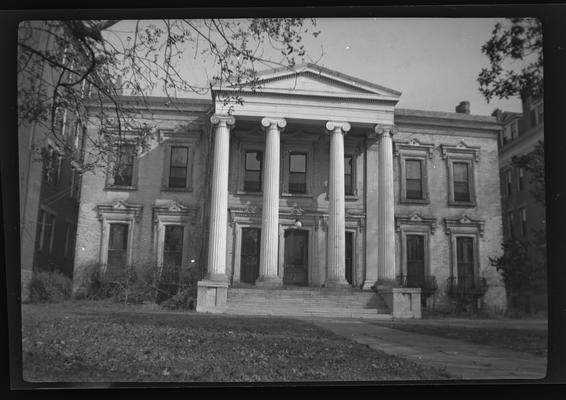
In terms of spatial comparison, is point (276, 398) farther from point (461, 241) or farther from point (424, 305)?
point (461, 241)

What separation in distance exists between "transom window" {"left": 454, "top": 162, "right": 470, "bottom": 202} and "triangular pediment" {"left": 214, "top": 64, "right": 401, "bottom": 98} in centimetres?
120

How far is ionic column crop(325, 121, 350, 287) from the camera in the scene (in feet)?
22.4

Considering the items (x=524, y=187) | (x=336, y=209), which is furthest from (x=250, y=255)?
(x=524, y=187)

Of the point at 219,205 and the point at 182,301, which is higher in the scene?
the point at 219,205

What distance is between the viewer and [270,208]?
7.11 m

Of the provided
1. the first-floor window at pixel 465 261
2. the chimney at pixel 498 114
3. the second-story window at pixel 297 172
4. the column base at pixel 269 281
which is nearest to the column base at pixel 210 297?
the column base at pixel 269 281

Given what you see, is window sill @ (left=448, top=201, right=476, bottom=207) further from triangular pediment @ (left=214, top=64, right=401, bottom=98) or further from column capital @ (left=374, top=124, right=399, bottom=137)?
triangular pediment @ (left=214, top=64, right=401, bottom=98)

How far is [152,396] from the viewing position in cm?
525

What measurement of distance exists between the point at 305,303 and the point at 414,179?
2.15 m

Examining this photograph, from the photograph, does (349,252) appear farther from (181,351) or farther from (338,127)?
(181,351)

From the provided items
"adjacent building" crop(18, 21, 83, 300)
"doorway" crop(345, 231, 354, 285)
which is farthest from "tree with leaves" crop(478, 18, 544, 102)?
"adjacent building" crop(18, 21, 83, 300)

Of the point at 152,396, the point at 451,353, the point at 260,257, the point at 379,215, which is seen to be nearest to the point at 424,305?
the point at 451,353

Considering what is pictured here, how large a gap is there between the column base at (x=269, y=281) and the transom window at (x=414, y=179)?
2003mm
